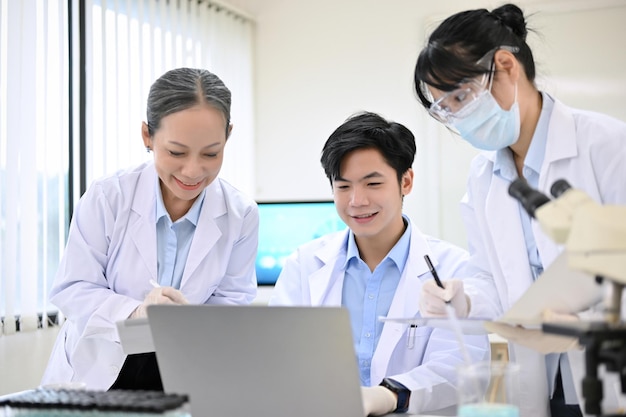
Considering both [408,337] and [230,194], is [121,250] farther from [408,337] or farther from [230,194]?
[408,337]

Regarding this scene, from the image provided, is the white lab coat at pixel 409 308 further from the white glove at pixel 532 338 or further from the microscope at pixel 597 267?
the microscope at pixel 597 267

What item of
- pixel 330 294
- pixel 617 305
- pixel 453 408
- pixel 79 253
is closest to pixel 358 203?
pixel 330 294

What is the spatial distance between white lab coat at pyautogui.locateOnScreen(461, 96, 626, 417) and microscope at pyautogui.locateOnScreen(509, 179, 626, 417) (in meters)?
0.65

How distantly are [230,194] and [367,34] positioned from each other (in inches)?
103

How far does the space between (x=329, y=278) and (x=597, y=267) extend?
1.15m

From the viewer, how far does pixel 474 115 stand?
1.51 metres

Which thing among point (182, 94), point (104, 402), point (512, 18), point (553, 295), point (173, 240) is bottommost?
point (104, 402)

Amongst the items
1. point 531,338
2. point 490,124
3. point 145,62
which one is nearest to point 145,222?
point 490,124

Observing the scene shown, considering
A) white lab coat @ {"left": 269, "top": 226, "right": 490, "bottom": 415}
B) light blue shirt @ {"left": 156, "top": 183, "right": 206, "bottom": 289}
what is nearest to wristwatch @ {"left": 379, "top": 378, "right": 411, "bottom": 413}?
white lab coat @ {"left": 269, "top": 226, "right": 490, "bottom": 415}

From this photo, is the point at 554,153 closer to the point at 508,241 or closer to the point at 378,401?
the point at 508,241

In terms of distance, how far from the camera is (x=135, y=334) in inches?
51.2

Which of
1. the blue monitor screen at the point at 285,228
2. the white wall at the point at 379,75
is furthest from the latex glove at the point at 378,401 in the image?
the white wall at the point at 379,75

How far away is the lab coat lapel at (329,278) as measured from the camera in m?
1.86

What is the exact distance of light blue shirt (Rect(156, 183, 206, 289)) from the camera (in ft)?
5.85
